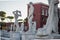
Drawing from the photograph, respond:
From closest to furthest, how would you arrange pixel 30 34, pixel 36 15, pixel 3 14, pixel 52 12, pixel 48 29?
pixel 48 29
pixel 52 12
pixel 30 34
pixel 36 15
pixel 3 14

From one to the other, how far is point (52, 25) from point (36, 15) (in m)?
22.6

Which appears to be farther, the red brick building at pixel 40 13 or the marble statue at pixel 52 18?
the red brick building at pixel 40 13

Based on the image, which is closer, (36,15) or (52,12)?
(52,12)

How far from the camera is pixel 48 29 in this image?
5.11 metres

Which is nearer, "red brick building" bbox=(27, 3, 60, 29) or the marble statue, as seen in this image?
the marble statue

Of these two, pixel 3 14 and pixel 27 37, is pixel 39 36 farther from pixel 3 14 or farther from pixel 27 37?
pixel 3 14

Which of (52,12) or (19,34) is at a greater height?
(52,12)

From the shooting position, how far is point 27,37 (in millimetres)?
9031

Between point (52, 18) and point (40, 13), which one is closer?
point (52, 18)

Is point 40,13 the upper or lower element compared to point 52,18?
lower

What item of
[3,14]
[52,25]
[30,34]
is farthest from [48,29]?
[3,14]

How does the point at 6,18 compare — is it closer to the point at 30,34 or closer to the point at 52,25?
the point at 30,34

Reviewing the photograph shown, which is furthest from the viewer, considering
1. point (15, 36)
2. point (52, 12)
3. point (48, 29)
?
point (15, 36)

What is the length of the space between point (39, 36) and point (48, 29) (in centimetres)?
90
